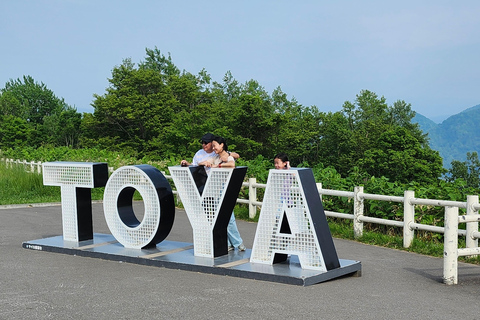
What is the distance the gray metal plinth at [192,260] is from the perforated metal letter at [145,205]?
0.24m

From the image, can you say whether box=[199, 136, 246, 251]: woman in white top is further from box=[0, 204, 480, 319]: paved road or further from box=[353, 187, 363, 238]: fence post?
box=[353, 187, 363, 238]: fence post

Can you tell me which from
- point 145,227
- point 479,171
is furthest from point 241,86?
point 145,227

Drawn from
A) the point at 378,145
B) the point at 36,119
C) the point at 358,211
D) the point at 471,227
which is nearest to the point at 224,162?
the point at 358,211

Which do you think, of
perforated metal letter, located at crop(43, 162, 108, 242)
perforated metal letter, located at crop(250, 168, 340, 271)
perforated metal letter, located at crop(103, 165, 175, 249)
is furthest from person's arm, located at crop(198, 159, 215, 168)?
perforated metal letter, located at crop(43, 162, 108, 242)

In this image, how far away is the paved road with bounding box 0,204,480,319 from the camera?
643 cm

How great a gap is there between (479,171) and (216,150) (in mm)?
84382

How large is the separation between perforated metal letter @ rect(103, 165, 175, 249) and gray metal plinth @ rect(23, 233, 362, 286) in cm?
24

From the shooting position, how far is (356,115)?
292 ft

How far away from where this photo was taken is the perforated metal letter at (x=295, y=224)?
809 cm

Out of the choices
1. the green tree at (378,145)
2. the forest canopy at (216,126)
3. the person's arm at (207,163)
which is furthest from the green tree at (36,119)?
the person's arm at (207,163)

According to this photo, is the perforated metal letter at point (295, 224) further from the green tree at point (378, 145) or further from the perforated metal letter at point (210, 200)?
the green tree at point (378, 145)

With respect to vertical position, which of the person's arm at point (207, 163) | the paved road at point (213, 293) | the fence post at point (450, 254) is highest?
the person's arm at point (207, 163)

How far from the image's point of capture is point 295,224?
8219 millimetres

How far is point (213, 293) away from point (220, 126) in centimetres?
5126
